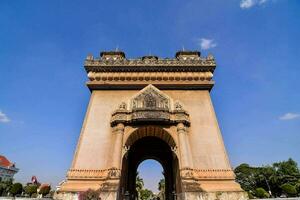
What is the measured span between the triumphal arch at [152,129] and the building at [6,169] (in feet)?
218

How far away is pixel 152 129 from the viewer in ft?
69.3

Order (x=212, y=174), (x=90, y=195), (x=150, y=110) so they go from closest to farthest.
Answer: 1. (x=90, y=195)
2. (x=212, y=174)
3. (x=150, y=110)

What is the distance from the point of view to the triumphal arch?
59.5 feet

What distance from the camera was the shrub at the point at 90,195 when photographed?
16.2 metres

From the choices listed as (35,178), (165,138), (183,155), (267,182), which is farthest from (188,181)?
(267,182)

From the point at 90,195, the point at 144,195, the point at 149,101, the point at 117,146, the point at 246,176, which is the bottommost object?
the point at 90,195

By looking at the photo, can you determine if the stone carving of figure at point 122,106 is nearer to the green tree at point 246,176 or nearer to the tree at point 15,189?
the tree at point 15,189

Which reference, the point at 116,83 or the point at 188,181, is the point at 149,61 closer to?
the point at 116,83

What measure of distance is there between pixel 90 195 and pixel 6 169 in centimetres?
7318

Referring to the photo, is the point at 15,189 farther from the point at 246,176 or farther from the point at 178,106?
the point at 246,176

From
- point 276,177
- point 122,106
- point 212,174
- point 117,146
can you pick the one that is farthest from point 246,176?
point 117,146

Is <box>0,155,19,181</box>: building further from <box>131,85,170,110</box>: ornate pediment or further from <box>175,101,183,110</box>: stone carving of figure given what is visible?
<box>175,101,183,110</box>: stone carving of figure

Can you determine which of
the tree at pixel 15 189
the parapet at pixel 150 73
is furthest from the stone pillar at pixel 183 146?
the tree at pixel 15 189

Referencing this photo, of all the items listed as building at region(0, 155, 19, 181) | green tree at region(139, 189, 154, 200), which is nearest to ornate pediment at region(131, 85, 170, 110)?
green tree at region(139, 189, 154, 200)
